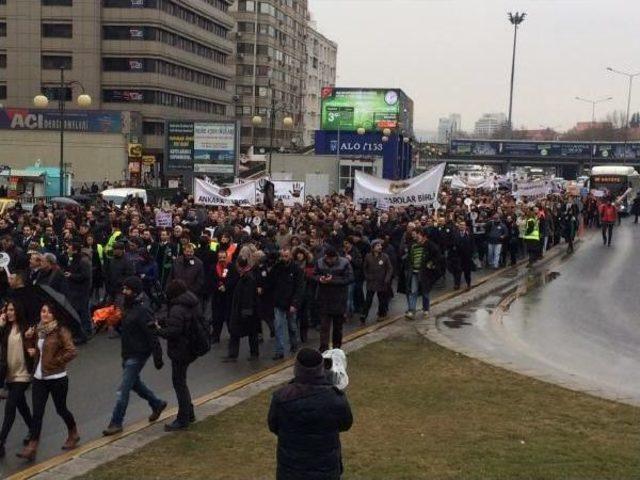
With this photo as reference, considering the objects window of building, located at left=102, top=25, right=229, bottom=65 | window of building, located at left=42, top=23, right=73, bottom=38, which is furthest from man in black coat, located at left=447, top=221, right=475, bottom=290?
window of building, located at left=42, top=23, right=73, bottom=38

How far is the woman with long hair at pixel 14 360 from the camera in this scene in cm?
776

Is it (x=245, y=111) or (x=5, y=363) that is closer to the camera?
(x=5, y=363)

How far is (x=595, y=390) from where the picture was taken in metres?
10.1

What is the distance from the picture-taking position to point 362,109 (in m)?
72.6

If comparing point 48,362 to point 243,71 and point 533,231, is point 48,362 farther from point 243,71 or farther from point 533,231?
point 243,71

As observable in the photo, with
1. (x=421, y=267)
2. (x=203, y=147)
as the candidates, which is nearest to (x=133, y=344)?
(x=421, y=267)

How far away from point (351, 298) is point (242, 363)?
164 inches

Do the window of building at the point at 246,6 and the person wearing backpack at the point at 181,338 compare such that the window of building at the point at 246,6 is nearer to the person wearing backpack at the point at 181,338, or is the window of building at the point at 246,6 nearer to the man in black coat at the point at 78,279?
the man in black coat at the point at 78,279

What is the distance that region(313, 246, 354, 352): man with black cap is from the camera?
1195 cm

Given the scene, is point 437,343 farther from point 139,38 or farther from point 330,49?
point 330,49

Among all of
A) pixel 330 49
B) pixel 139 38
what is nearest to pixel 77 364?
pixel 139 38

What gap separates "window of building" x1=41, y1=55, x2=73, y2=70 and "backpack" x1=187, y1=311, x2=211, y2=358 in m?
69.3

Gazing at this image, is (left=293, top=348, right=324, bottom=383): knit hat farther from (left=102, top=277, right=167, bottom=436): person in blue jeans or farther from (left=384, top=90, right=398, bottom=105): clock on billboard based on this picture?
(left=384, top=90, right=398, bottom=105): clock on billboard

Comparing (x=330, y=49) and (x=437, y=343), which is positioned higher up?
(x=330, y=49)
